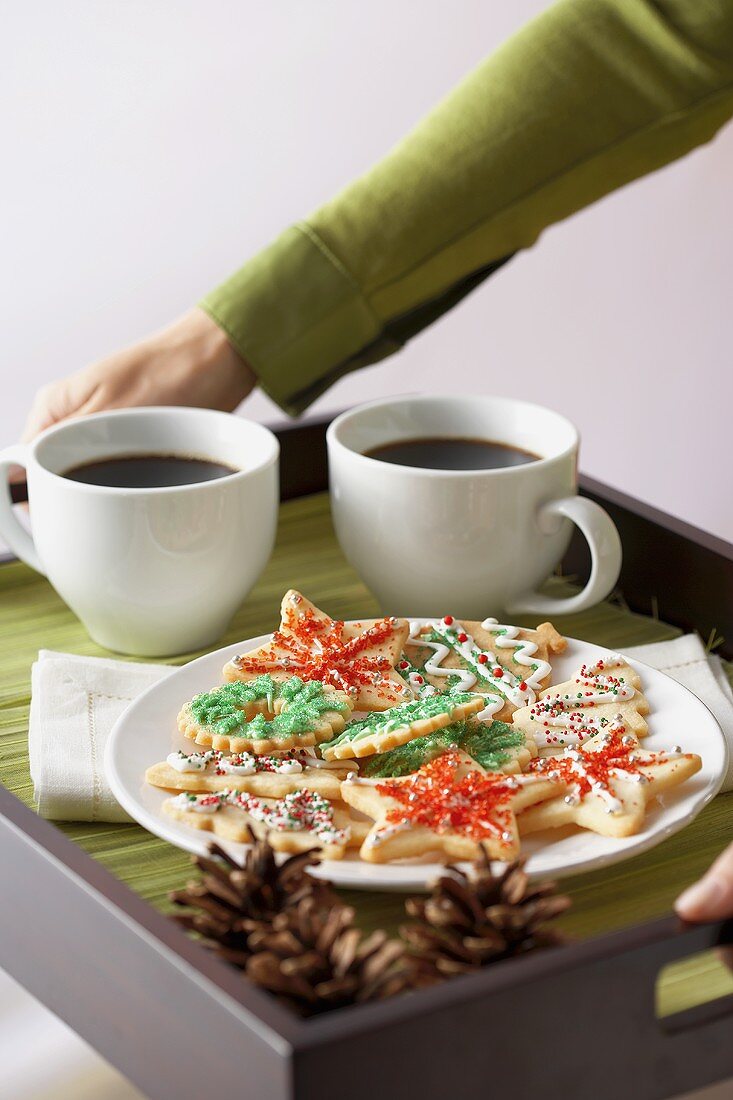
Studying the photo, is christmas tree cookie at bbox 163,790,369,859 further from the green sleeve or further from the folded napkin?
the green sleeve

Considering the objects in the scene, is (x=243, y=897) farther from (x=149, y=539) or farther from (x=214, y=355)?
(x=214, y=355)

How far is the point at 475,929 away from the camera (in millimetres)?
502

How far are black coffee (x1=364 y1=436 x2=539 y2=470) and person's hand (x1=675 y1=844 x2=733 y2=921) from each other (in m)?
0.41

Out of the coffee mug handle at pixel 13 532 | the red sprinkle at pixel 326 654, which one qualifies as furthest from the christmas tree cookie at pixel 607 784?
the coffee mug handle at pixel 13 532

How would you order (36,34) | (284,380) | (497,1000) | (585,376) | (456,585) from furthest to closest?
(585,376) < (36,34) < (284,380) < (456,585) < (497,1000)

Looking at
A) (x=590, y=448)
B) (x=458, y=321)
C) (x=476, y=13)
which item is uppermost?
(x=476, y=13)

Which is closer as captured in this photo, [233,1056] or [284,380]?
[233,1056]

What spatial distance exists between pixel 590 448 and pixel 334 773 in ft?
4.78

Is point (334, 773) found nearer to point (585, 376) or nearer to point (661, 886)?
point (661, 886)

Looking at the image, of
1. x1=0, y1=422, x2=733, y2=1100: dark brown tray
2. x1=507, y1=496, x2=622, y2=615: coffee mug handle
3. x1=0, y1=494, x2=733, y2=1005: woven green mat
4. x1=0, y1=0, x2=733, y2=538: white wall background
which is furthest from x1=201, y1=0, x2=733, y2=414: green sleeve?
x1=0, y1=0, x2=733, y2=538: white wall background

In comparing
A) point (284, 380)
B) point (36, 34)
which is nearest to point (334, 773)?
point (284, 380)

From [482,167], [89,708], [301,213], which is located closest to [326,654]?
[89,708]

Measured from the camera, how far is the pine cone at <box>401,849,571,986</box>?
492 mm

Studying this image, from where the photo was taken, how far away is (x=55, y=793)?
657 millimetres
